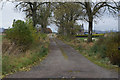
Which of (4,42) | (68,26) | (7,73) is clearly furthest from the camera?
(68,26)

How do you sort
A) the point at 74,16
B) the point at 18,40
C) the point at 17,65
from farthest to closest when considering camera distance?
the point at 74,16
the point at 18,40
the point at 17,65

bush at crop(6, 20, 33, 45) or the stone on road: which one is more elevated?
bush at crop(6, 20, 33, 45)

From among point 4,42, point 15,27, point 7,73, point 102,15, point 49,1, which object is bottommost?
point 7,73

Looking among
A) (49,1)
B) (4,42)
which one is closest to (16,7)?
(49,1)

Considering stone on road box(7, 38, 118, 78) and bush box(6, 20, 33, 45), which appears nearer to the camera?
stone on road box(7, 38, 118, 78)

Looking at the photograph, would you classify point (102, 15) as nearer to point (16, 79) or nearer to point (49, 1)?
point (49, 1)

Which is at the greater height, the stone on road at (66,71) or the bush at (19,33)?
the bush at (19,33)

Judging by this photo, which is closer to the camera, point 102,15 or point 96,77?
point 96,77

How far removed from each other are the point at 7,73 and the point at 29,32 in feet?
23.5

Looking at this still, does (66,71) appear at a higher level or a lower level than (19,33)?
lower

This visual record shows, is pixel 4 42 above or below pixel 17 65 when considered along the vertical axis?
above

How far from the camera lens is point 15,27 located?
44.7ft

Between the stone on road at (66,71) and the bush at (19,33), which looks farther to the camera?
the bush at (19,33)

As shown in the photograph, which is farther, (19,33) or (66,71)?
(19,33)
